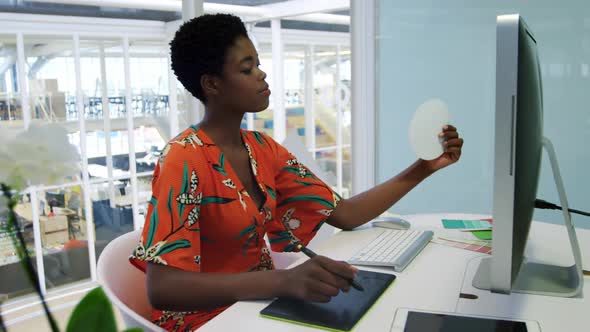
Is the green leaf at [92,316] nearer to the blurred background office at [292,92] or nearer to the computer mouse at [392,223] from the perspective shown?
the blurred background office at [292,92]

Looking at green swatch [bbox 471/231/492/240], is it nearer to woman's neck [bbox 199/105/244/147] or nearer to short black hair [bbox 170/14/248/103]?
woman's neck [bbox 199/105/244/147]

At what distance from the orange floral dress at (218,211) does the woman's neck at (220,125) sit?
4 centimetres

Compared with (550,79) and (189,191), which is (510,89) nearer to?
(189,191)

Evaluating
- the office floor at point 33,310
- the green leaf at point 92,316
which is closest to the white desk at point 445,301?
the green leaf at point 92,316

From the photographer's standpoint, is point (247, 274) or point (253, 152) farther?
point (253, 152)

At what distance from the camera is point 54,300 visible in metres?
3.88

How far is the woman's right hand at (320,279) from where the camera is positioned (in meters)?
0.93

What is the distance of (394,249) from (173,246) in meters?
0.55

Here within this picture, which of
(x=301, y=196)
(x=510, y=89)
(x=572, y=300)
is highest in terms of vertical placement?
(x=510, y=89)

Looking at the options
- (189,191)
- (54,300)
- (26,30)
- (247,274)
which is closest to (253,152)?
(189,191)

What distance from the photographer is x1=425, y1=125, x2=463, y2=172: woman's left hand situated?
1.40 m

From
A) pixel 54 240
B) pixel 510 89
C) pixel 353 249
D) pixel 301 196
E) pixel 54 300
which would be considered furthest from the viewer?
pixel 54 240

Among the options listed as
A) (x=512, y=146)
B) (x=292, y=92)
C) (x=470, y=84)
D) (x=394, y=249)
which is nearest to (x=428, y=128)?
(x=394, y=249)

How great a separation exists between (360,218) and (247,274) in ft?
1.96
